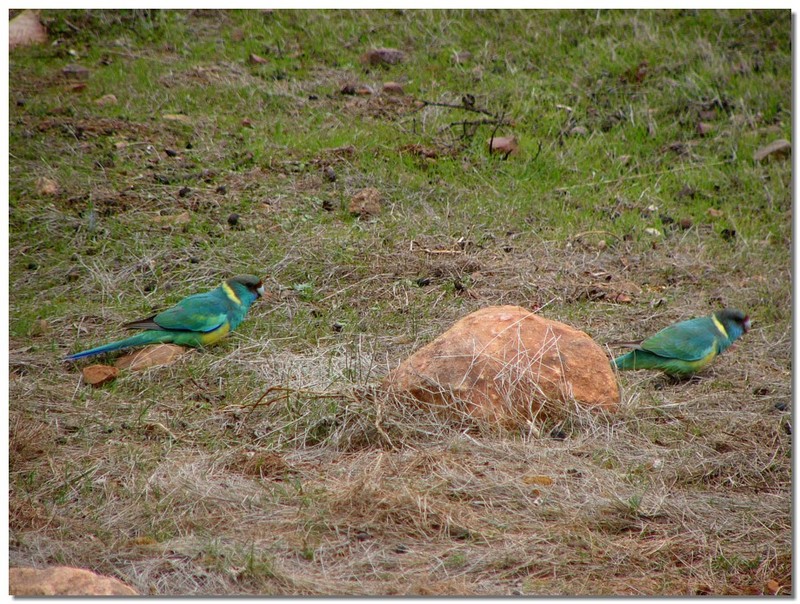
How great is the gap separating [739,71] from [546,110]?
1.68m

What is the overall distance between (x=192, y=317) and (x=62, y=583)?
2.33 meters

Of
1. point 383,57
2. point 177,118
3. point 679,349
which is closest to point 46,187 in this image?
point 177,118

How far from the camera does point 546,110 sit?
775cm

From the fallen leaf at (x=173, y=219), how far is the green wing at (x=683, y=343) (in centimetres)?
314

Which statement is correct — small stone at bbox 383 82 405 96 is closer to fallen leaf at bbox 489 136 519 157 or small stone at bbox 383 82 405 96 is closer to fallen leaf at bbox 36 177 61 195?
fallen leaf at bbox 489 136 519 157

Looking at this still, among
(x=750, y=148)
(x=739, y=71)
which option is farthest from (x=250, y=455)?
(x=739, y=71)

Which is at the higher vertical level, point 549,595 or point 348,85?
point 348,85

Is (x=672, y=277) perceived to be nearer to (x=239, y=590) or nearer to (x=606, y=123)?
(x=606, y=123)

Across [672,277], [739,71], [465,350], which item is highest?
[739,71]

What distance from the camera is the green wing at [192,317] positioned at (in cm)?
486

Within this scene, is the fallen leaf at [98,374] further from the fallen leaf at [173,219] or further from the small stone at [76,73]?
the small stone at [76,73]

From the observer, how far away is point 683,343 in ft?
15.4

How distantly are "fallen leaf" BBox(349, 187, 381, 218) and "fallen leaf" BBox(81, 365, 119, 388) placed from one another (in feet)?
7.68

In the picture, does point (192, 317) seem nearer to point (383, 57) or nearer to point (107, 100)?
point (107, 100)
